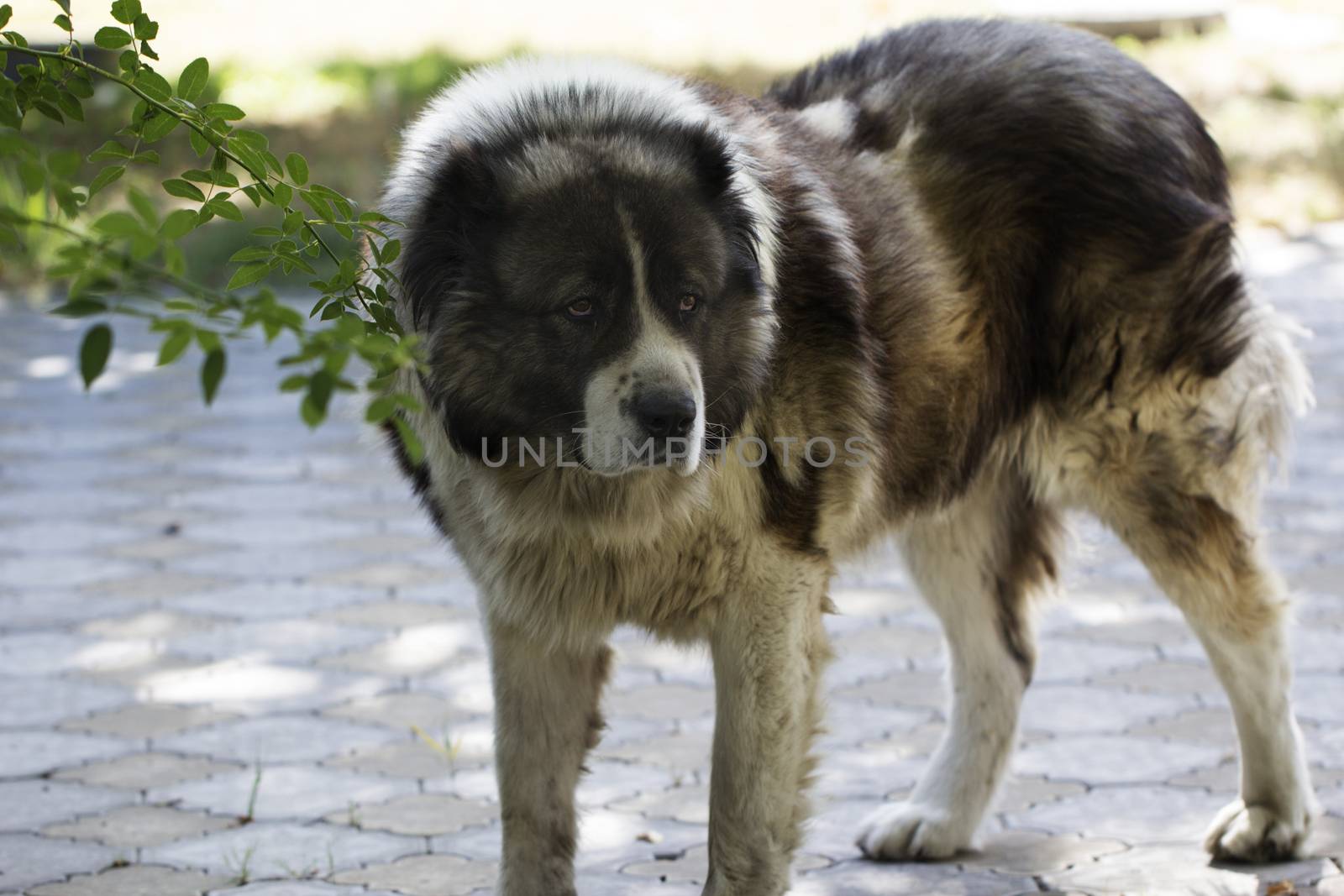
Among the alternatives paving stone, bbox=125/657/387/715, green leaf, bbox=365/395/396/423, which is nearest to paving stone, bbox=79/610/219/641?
paving stone, bbox=125/657/387/715

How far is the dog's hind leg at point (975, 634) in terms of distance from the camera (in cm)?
367

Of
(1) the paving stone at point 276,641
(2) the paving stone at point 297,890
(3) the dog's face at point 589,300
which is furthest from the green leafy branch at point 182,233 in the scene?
(1) the paving stone at point 276,641

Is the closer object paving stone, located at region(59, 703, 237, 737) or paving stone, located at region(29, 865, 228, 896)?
paving stone, located at region(29, 865, 228, 896)

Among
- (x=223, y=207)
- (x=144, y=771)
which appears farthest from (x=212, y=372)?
(x=144, y=771)

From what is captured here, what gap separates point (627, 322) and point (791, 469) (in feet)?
1.66

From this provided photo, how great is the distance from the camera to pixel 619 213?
2.80m

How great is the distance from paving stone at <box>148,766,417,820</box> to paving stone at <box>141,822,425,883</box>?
0.30 feet

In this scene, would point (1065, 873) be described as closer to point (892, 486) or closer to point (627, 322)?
point (892, 486)

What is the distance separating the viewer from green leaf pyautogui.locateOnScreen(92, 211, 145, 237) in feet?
6.14

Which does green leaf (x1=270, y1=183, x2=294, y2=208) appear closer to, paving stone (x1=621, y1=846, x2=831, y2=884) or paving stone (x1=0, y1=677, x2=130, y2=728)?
paving stone (x1=621, y1=846, x2=831, y2=884)

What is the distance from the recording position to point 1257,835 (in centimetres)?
341

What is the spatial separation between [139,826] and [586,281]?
1.86m

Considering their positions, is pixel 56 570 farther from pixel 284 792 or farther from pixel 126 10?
pixel 126 10

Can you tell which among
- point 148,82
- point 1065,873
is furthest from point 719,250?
point 1065,873
